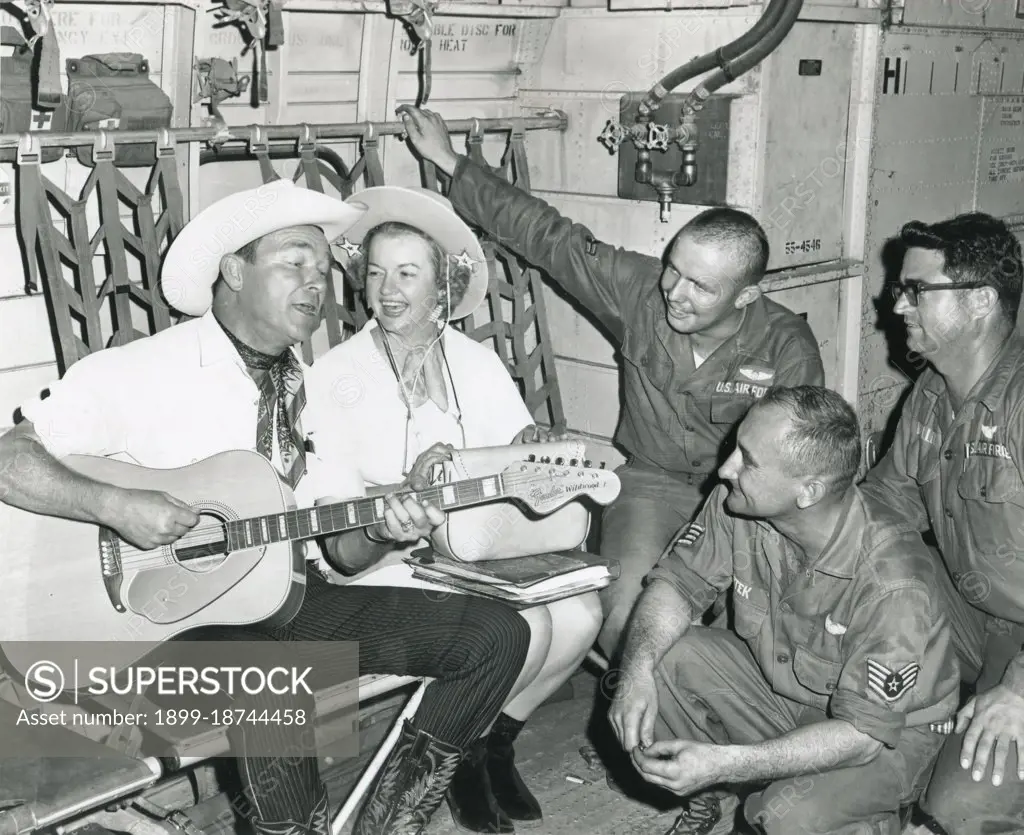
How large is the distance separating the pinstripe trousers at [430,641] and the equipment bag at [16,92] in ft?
5.37

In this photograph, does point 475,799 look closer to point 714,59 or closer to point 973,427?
point 973,427

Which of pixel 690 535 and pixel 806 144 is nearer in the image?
pixel 690 535

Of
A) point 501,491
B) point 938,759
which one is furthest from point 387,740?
point 938,759

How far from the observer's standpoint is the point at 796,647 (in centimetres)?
307

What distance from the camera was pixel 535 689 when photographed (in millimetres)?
3533

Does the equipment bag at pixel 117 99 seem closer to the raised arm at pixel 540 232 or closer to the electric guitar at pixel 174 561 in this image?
the raised arm at pixel 540 232

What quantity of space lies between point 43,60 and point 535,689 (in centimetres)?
231

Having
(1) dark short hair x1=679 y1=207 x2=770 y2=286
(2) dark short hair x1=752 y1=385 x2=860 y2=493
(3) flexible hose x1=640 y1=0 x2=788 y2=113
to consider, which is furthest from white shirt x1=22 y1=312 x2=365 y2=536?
(3) flexible hose x1=640 y1=0 x2=788 y2=113

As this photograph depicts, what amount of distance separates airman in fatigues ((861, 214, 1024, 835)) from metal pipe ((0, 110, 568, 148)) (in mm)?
1811

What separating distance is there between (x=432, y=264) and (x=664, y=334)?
886mm

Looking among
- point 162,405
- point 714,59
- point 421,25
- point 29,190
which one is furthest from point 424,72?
point 162,405

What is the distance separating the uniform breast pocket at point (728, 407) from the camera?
12.8 feet

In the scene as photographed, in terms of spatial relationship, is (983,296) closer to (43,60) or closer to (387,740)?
(387,740)

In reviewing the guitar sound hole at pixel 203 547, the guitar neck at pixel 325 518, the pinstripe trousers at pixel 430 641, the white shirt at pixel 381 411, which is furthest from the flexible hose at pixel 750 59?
the guitar sound hole at pixel 203 547
